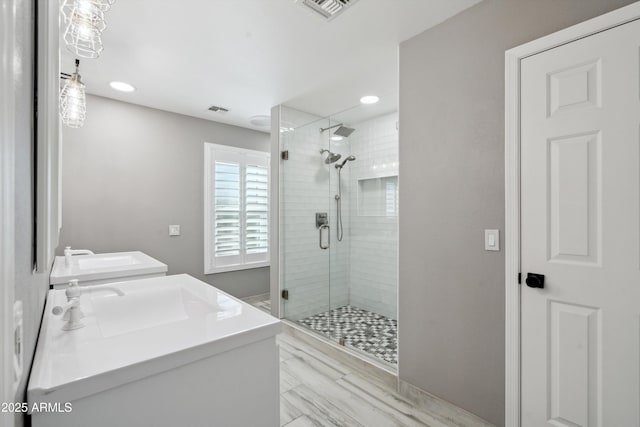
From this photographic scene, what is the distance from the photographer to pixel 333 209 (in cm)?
341

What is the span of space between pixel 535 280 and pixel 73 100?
8.94 feet

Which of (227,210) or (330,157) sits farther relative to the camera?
(227,210)

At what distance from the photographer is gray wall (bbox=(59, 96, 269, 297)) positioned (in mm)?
2982

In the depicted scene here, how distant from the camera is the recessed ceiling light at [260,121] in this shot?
3.77m

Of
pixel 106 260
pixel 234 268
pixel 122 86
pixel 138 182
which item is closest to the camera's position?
pixel 106 260

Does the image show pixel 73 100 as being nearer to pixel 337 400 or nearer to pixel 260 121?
pixel 260 121

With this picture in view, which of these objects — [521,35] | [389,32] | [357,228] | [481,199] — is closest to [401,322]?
[481,199]

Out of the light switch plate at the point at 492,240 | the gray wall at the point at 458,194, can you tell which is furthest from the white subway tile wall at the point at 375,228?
the light switch plate at the point at 492,240

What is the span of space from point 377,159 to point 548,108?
6.46 ft

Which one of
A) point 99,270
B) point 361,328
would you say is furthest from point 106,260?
point 361,328

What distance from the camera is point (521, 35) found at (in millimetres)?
1560

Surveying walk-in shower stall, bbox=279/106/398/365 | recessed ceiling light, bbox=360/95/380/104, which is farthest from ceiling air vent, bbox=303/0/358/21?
walk-in shower stall, bbox=279/106/398/365

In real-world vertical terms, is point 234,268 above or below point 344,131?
below

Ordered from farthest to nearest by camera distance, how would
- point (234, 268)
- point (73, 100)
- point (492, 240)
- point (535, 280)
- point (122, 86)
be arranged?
point (234, 268) → point (122, 86) → point (73, 100) → point (492, 240) → point (535, 280)
